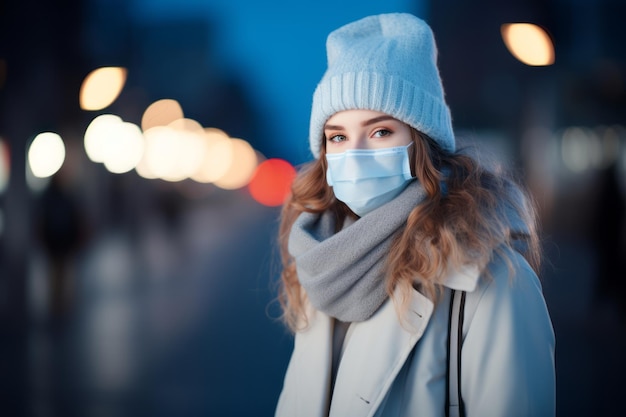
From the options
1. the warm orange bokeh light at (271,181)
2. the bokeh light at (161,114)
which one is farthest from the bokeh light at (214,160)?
the bokeh light at (161,114)

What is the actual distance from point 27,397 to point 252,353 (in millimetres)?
1892

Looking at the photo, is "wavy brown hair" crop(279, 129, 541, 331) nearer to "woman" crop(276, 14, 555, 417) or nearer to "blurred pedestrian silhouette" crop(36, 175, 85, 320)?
"woman" crop(276, 14, 555, 417)

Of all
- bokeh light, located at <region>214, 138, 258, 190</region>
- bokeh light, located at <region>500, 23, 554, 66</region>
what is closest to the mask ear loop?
bokeh light, located at <region>500, 23, 554, 66</region>

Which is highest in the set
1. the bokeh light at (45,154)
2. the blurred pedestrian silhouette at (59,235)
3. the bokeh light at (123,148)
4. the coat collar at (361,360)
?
the coat collar at (361,360)

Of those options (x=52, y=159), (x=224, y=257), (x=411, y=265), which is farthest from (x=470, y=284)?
(x=224, y=257)

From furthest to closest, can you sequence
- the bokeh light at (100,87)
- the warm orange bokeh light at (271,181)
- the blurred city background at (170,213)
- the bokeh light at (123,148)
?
the warm orange bokeh light at (271,181) < the bokeh light at (123,148) < the bokeh light at (100,87) < the blurred city background at (170,213)

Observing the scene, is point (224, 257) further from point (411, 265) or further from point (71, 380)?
point (411, 265)

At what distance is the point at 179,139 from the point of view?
17375mm

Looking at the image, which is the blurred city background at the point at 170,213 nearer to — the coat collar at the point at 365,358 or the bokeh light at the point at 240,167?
the coat collar at the point at 365,358

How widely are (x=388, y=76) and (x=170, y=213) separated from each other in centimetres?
1370

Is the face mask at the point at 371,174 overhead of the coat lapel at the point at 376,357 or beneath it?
overhead

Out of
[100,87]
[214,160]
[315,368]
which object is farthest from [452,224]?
[214,160]

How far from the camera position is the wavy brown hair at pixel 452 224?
173cm

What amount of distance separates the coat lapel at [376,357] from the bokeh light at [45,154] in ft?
20.8
